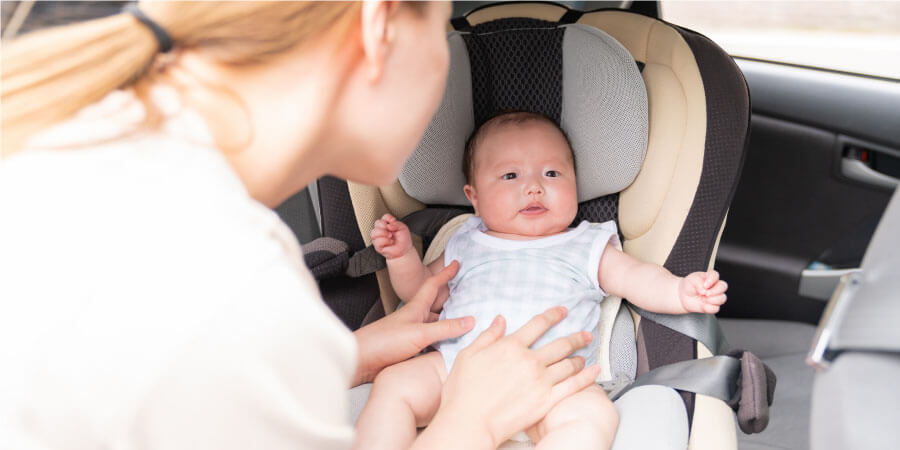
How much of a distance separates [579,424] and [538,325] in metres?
0.23

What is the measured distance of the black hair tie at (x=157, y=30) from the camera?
0.71 meters

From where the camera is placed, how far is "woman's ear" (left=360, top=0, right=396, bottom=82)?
764 millimetres

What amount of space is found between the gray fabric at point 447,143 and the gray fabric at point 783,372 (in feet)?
3.67

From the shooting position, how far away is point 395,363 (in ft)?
5.00

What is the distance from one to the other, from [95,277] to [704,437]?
40.7 inches

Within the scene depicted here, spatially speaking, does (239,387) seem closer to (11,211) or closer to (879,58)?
(11,211)

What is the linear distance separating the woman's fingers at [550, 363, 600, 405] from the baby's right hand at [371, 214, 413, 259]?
490 mm

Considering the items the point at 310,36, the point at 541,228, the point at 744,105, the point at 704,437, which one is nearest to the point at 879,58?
the point at 744,105

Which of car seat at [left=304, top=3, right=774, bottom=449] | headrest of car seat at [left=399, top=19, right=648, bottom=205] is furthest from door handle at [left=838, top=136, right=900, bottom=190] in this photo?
headrest of car seat at [left=399, top=19, right=648, bottom=205]

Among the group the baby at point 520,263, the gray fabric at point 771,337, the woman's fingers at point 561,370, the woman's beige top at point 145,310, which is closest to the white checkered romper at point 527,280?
the baby at point 520,263

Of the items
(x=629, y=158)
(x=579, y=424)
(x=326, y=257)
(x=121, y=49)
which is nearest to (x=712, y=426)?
(x=579, y=424)

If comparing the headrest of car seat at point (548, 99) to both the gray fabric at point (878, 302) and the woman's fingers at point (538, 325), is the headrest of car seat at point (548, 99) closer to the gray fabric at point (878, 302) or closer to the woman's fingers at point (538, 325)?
the woman's fingers at point (538, 325)

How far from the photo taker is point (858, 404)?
871 millimetres

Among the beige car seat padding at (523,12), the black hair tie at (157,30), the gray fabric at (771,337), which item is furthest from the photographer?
the gray fabric at (771,337)
